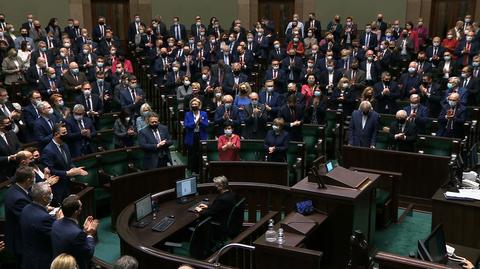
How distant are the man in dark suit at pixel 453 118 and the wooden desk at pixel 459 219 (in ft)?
10.5

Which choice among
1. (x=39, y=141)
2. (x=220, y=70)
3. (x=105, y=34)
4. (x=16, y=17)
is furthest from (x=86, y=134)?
(x=16, y=17)

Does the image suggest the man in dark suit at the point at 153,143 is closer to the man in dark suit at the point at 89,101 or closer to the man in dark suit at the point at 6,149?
the man in dark suit at the point at 6,149

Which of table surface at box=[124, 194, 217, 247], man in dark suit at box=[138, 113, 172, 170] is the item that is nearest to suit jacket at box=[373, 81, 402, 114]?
man in dark suit at box=[138, 113, 172, 170]

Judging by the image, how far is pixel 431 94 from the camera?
11.1 m

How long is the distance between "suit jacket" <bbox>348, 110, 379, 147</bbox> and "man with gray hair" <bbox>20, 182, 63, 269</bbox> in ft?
18.2

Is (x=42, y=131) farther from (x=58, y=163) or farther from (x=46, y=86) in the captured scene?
(x=46, y=86)

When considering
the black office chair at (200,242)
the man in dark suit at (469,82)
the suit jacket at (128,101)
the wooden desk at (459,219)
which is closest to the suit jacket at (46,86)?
the suit jacket at (128,101)

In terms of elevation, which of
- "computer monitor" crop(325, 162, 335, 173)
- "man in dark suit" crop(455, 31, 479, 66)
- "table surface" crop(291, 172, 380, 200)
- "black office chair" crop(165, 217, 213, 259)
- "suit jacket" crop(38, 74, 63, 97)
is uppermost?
"man in dark suit" crop(455, 31, 479, 66)

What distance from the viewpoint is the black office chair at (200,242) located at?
19.4 feet

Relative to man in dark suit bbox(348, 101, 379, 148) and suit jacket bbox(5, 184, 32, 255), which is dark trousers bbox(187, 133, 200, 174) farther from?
suit jacket bbox(5, 184, 32, 255)

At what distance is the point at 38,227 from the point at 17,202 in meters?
0.54

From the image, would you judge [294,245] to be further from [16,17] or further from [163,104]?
[16,17]

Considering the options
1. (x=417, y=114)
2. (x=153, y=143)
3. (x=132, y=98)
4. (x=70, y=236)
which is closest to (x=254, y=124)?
(x=153, y=143)

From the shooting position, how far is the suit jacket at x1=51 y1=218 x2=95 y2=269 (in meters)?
4.65
